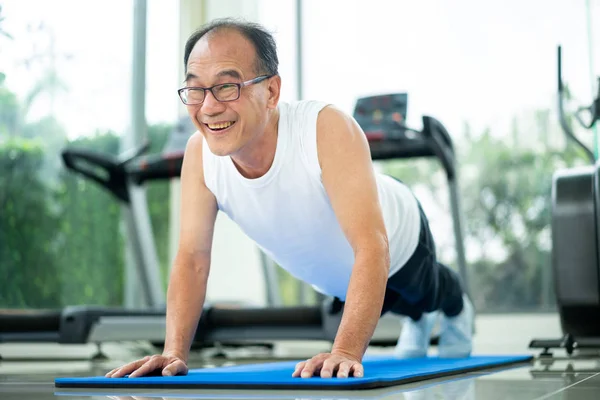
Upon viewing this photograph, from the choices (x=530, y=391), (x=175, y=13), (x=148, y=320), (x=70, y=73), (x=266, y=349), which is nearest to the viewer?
(x=530, y=391)

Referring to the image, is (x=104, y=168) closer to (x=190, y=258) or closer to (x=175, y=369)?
(x=190, y=258)

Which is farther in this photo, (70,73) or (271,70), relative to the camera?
(70,73)

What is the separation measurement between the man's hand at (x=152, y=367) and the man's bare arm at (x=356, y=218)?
1.32 feet

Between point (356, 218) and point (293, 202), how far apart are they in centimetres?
22

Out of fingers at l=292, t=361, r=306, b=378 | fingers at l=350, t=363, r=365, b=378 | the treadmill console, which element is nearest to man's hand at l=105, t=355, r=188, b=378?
fingers at l=292, t=361, r=306, b=378

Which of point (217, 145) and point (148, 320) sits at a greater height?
point (217, 145)

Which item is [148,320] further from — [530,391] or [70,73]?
[530,391]

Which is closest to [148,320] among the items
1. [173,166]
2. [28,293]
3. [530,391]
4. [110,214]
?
[173,166]

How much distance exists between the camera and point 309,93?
6.98m

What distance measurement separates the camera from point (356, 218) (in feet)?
5.98

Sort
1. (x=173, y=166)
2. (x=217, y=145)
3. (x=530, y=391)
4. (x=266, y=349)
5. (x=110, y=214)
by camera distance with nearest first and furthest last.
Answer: (x=530, y=391) < (x=217, y=145) < (x=173, y=166) < (x=266, y=349) < (x=110, y=214)

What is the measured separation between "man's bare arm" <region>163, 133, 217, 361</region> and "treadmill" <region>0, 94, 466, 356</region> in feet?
6.04

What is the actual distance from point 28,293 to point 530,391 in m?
4.24

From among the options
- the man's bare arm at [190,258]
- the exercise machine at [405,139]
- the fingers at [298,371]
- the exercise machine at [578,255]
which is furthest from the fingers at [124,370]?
the exercise machine at [405,139]
